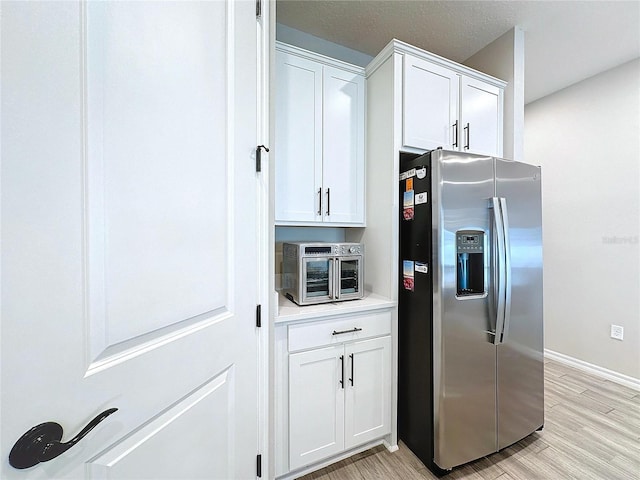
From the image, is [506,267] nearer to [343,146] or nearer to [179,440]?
[343,146]

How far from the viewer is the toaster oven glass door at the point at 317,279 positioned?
1.64m

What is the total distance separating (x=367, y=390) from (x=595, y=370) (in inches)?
101

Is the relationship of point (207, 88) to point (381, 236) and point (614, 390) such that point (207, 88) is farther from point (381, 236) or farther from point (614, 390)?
point (614, 390)

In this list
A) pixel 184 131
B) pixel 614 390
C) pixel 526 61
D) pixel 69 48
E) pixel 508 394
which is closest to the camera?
pixel 69 48

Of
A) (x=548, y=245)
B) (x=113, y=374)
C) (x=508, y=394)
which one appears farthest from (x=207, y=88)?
(x=548, y=245)

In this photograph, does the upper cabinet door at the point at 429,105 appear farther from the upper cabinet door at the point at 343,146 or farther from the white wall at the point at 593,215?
the white wall at the point at 593,215

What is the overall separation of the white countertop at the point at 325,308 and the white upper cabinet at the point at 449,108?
3.33 ft

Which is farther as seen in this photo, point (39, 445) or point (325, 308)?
point (325, 308)

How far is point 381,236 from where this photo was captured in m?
1.87

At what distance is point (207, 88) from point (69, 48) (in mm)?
385

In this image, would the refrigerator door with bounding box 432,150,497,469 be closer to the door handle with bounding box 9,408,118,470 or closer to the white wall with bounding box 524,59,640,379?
the door handle with bounding box 9,408,118,470

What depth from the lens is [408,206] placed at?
174 centimetres

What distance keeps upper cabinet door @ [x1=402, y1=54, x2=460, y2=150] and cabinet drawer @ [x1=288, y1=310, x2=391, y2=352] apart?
1.12 m

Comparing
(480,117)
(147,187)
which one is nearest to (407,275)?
(480,117)
